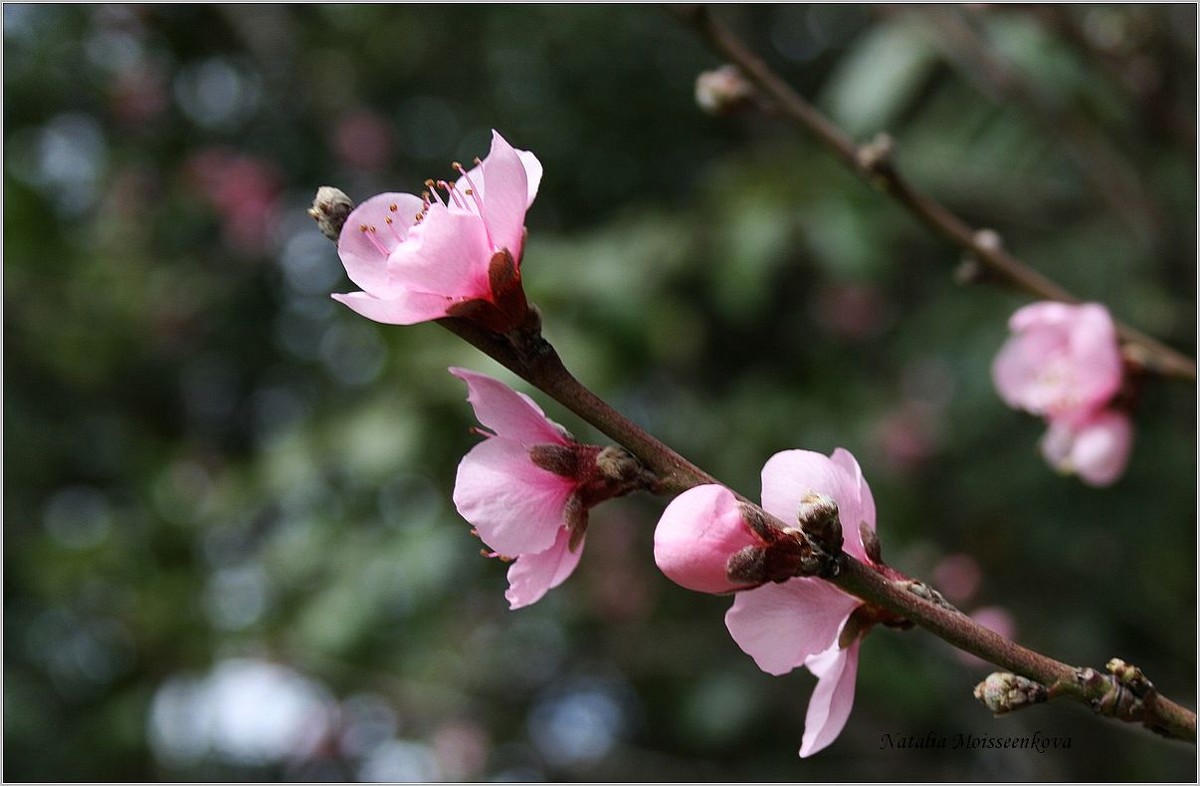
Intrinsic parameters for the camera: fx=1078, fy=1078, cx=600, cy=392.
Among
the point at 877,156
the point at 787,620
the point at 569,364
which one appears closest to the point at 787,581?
the point at 787,620

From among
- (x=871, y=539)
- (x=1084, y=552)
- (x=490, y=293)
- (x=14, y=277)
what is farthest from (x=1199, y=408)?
(x=14, y=277)

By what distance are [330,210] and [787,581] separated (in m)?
0.32

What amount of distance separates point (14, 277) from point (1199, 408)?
9.61ft

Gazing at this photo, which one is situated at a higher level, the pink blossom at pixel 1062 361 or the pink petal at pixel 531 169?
the pink petal at pixel 531 169

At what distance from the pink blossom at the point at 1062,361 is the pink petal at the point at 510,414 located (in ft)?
2.44

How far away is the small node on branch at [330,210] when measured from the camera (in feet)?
1.92

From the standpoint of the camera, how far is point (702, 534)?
21.1 inches

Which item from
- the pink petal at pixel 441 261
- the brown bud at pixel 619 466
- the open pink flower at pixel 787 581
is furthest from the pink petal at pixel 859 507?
the pink petal at pixel 441 261

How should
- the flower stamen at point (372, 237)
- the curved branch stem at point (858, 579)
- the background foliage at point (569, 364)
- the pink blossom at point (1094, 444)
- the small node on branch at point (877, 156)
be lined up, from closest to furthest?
the curved branch stem at point (858, 579), the flower stamen at point (372, 237), the small node on branch at point (877, 156), the pink blossom at point (1094, 444), the background foliage at point (569, 364)

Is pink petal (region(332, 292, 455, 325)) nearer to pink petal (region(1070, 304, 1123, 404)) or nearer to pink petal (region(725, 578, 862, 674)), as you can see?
pink petal (region(725, 578, 862, 674))

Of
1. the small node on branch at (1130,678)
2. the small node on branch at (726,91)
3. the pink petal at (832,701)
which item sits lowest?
the pink petal at (832,701)

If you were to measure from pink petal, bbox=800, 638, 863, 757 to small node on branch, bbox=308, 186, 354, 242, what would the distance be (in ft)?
1.20

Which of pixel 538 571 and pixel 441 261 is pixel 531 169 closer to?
pixel 441 261

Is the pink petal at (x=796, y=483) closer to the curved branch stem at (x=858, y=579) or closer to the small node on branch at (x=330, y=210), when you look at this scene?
the curved branch stem at (x=858, y=579)
